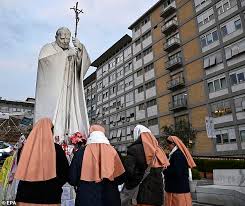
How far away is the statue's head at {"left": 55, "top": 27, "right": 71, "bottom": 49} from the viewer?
5879mm

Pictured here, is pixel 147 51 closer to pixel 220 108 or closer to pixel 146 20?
pixel 146 20

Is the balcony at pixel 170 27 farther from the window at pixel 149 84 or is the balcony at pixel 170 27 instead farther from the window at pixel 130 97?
the window at pixel 130 97

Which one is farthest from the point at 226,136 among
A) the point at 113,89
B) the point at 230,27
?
the point at 113,89

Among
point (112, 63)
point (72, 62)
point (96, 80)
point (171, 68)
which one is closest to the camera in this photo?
point (72, 62)

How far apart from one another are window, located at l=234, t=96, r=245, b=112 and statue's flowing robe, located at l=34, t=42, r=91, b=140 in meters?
20.5

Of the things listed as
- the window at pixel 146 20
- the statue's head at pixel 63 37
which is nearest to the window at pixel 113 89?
the window at pixel 146 20

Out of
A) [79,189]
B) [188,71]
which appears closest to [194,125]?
[188,71]

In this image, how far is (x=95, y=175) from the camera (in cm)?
315

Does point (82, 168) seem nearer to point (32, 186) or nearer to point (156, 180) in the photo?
point (32, 186)

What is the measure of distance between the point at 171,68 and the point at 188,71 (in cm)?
270

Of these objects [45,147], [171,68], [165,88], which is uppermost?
[171,68]

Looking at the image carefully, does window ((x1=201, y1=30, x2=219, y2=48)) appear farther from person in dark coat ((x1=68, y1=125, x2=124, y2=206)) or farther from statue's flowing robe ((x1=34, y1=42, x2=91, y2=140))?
person in dark coat ((x1=68, y1=125, x2=124, y2=206))

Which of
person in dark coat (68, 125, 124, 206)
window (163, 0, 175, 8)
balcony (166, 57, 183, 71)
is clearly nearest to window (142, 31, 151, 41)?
window (163, 0, 175, 8)

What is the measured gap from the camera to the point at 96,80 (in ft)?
170
